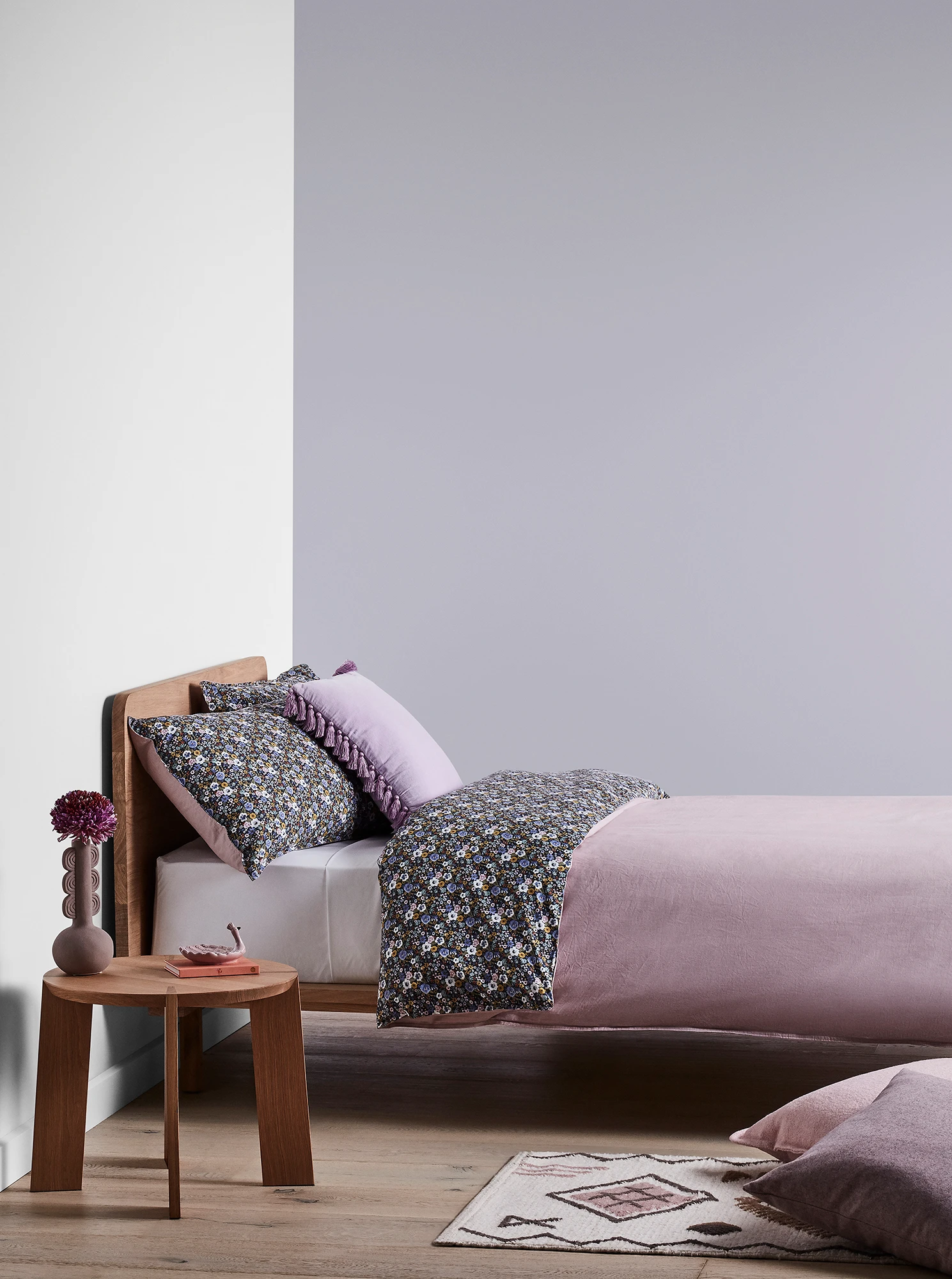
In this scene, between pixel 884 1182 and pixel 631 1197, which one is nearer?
pixel 884 1182

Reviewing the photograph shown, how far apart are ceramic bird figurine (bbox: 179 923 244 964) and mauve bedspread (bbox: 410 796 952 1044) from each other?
43cm

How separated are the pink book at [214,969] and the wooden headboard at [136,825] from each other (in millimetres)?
395

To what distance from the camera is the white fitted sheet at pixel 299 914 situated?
296 centimetres

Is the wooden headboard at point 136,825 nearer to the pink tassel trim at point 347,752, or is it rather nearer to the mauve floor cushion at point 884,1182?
the pink tassel trim at point 347,752

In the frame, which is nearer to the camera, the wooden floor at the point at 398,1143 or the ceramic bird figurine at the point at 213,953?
the wooden floor at the point at 398,1143

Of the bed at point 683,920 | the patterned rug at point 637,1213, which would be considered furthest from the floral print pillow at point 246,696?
the patterned rug at point 637,1213

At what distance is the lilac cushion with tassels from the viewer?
3.25 meters

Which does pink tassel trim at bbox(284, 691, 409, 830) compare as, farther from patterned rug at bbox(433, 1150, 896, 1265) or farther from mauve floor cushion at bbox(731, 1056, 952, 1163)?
mauve floor cushion at bbox(731, 1056, 952, 1163)

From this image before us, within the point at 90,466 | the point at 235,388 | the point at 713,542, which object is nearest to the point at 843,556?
the point at 713,542

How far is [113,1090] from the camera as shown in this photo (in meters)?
3.01

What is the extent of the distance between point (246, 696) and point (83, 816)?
839 millimetres

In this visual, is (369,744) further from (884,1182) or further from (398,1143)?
(884,1182)

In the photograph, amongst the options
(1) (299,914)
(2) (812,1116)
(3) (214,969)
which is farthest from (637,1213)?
(1) (299,914)

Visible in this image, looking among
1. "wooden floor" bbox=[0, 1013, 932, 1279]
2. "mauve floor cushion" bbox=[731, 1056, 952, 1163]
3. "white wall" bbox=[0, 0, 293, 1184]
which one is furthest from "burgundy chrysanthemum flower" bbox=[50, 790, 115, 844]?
"mauve floor cushion" bbox=[731, 1056, 952, 1163]
